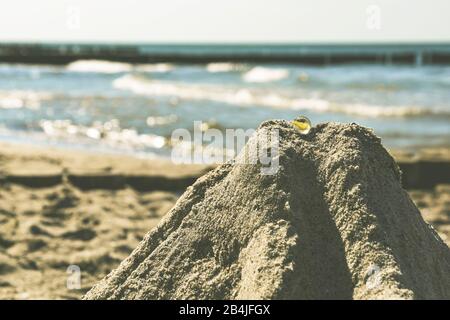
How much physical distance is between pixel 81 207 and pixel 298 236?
14.5 feet

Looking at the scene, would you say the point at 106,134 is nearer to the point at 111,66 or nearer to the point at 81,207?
the point at 81,207

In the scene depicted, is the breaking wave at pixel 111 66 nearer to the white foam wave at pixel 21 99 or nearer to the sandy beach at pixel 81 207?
the white foam wave at pixel 21 99

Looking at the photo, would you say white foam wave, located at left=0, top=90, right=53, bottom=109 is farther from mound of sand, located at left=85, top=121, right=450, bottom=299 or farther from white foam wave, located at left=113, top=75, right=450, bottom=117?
mound of sand, located at left=85, top=121, right=450, bottom=299

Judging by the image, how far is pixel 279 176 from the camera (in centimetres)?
222

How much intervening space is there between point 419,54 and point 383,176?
4423cm

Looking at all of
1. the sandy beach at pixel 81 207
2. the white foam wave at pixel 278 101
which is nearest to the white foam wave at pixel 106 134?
the sandy beach at pixel 81 207

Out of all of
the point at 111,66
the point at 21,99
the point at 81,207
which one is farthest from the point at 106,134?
the point at 111,66

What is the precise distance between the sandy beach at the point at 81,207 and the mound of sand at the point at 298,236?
6.44 feet

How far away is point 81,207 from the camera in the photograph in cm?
620

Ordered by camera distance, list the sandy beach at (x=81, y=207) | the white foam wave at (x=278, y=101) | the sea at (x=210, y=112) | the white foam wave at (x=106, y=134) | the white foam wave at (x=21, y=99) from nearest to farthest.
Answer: the sandy beach at (x=81, y=207) < the white foam wave at (x=106, y=134) < the sea at (x=210, y=112) < the white foam wave at (x=278, y=101) < the white foam wave at (x=21, y=99)

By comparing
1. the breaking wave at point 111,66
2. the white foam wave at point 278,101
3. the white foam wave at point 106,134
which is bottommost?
the breaking wave at point 111,66

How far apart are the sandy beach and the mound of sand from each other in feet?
6.44

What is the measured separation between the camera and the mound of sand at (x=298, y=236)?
1.98 metres
